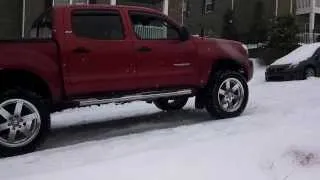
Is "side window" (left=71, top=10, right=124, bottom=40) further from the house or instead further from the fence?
the fence

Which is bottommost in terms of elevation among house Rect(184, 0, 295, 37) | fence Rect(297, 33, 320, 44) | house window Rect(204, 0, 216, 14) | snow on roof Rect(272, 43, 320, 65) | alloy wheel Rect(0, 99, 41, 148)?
alloy wheel Rect(0, 99, 41, 148)

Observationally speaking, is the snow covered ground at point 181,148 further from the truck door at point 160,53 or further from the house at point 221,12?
the house at point 221,12

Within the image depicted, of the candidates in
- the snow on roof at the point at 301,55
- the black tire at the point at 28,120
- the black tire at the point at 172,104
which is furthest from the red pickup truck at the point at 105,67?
the snow on roof at the point at 301,55

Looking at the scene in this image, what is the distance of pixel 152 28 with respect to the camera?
33.3 feet

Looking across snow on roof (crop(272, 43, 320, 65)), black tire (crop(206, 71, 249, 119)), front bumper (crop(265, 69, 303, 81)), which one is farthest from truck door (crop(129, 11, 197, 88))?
snow on roof (crop(272, 43, 320, 65))

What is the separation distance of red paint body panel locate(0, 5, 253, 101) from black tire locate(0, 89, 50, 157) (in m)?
0.32

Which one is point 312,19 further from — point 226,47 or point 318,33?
point 226,47

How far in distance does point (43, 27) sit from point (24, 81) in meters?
1.09

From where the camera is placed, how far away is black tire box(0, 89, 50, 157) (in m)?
8.34

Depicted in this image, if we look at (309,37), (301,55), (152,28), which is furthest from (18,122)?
(309,37)

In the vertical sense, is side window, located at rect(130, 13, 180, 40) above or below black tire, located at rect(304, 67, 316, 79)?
above

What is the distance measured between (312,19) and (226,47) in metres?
27.9

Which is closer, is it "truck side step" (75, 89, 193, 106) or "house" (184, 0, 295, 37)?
"truck side step" (75, 89, 193, 106)

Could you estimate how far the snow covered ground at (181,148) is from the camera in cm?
697
